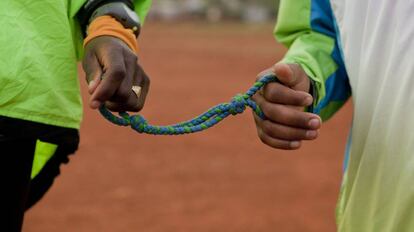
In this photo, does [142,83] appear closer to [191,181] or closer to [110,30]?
[110,30]

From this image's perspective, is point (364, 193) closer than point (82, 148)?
Yes

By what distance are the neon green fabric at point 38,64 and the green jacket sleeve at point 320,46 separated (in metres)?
0.59

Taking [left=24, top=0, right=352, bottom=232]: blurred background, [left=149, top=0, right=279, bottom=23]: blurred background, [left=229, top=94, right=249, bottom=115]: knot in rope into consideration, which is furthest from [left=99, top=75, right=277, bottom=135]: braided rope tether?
[left=149, top=0, right=279, bottom=23]: blurred background

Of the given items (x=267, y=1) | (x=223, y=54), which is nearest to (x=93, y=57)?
(x=223, y=54)

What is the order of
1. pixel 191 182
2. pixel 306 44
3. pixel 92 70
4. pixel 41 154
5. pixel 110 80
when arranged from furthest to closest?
pixel 191 182 < pixel 306 44 < pixel 41 154 < pixel 92 70 < pixel 110 80

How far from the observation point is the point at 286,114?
2029 millimetres

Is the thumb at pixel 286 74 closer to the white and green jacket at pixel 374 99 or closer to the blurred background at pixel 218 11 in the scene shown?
the white and green jacket at pixel 374 99

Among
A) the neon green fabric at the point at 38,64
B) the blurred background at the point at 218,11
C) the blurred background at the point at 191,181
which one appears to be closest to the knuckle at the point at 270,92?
the neon green fabric at the point at 38,64

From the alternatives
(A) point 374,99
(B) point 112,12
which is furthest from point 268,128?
(B) point 112,12

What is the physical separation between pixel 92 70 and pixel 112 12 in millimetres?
223

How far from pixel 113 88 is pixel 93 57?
17 centimetres

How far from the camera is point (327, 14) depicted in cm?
235

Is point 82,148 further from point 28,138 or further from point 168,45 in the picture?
point 168,45

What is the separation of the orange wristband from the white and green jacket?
431 mm
